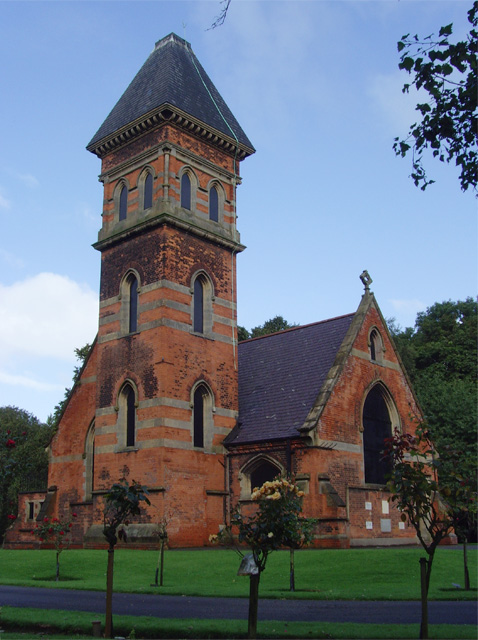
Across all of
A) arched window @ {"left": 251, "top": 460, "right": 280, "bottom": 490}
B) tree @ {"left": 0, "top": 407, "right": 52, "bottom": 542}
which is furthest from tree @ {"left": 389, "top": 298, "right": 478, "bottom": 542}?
tree @ {"left": 0, "top": 407, "right": 52, "bottom": 542}

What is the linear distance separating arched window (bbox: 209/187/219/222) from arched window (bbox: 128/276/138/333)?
4.86 m

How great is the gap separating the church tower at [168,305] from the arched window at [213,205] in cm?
5

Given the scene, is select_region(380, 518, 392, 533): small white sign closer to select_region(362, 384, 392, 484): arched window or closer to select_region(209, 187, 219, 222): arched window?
select_region(362, 384, 392, 484): arched window

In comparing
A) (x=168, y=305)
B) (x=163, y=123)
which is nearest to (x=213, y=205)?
(x=163, y=123)

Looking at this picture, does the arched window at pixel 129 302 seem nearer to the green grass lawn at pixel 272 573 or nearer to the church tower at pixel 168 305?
the church tower at pixel 168 305

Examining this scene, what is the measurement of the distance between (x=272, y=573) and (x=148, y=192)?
1817 centimetres

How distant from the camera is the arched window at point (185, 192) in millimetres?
30891

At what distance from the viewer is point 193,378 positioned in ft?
95.1

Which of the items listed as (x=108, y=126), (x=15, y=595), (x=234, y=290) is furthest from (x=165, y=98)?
(x=15, y=595)

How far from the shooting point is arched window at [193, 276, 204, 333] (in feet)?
99.2

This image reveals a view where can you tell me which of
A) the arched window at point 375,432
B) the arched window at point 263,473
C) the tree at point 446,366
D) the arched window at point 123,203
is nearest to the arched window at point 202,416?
the arched window at point 263,473

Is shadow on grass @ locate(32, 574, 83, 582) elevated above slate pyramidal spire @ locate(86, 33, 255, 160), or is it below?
below

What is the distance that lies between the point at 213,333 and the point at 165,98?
10.7 m

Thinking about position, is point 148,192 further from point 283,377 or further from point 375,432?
point 375,432
